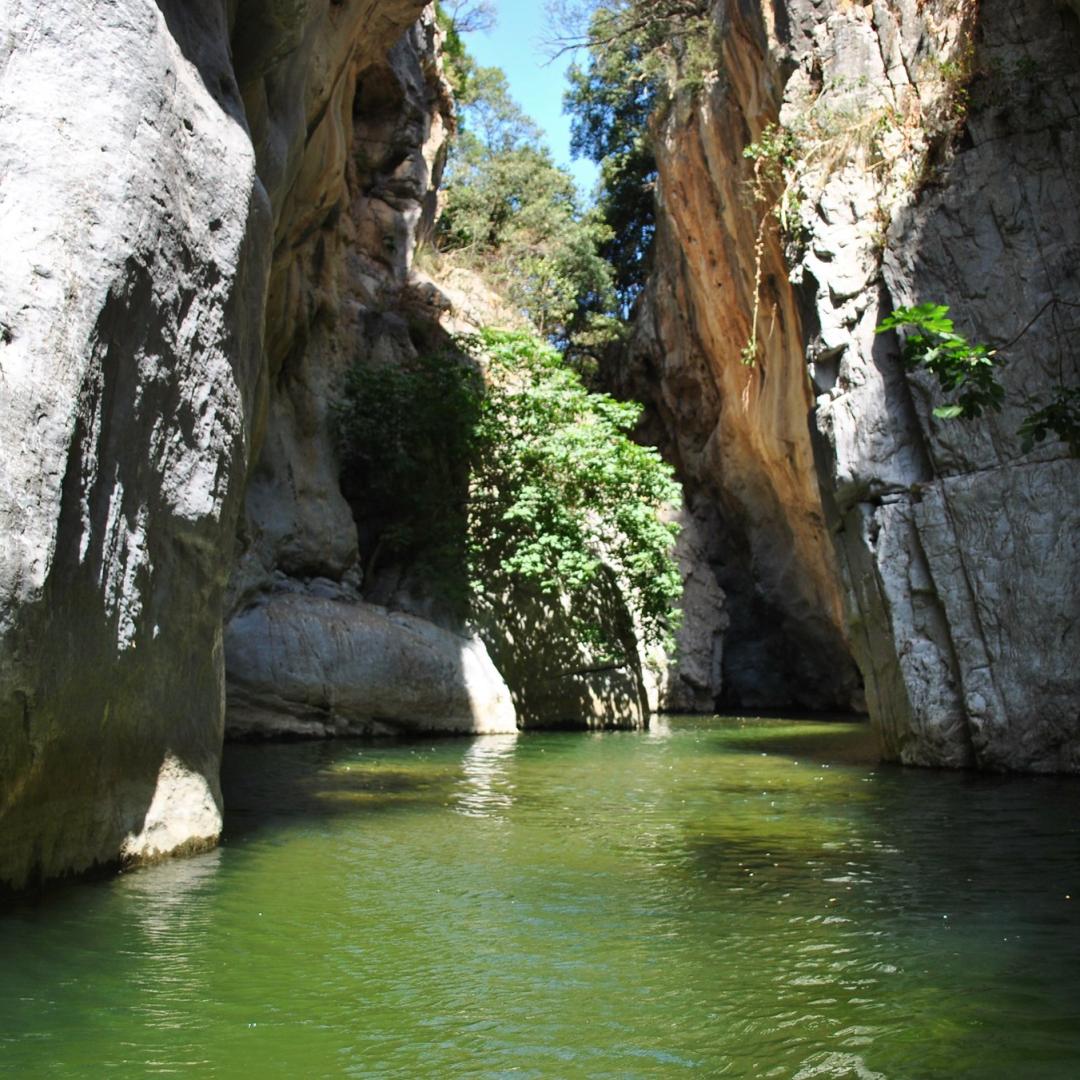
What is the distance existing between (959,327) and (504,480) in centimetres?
955

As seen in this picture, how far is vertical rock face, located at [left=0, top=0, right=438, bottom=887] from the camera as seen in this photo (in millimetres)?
5344

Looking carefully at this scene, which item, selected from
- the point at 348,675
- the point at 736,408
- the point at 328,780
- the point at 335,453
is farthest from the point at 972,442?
the point at 736,408

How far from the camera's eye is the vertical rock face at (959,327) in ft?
36.4

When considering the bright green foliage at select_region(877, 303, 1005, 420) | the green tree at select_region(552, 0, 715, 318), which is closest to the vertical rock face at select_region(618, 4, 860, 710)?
the green tree at select_region(552, 0, 715, 318)

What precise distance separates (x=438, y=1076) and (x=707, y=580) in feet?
70.6

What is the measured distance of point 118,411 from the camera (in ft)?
20.2

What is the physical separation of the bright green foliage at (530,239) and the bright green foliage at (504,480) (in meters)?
8.01

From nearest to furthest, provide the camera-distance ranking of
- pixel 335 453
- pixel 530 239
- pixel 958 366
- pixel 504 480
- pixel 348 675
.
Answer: pixel 958 366 → pixel 348 675 → pixel 335 453 → pixel 504 480 → pixel 530 239

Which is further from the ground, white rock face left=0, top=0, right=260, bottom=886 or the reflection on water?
white rock face left=0, top=0, right=260, bottom=886

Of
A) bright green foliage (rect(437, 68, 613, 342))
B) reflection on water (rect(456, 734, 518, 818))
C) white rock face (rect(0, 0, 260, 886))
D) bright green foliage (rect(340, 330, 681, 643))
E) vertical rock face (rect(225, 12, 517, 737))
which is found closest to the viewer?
white rock face (rect(0, 0, 260, 886))

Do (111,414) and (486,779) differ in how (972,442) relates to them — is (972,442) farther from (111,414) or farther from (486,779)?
(111,414)

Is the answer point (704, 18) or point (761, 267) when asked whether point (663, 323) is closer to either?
point (704, 18)

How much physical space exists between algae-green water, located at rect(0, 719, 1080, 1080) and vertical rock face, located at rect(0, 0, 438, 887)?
0.63 metres

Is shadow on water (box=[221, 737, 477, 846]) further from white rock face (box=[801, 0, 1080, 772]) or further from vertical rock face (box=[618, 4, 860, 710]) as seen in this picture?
vertical rock face (box=[618, 4, 860, 710])
